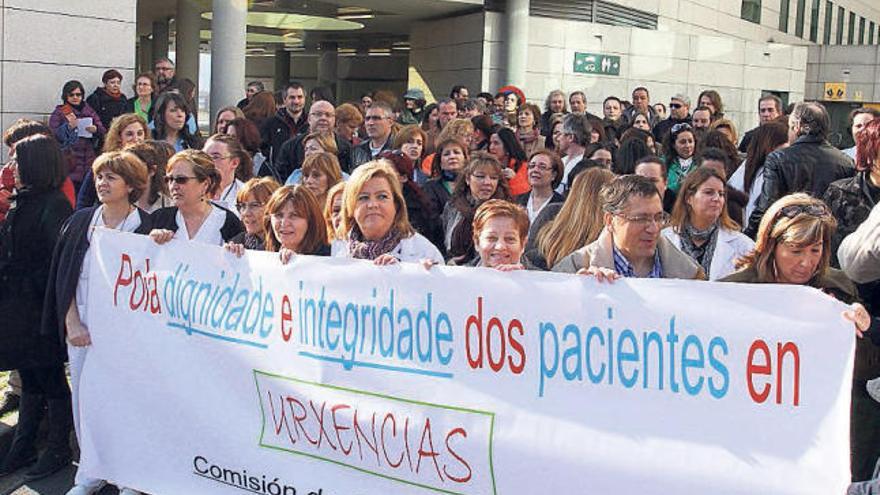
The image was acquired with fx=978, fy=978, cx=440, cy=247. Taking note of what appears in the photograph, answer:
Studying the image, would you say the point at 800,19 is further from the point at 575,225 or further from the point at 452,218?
the point at 575,225

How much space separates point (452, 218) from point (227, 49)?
9.57 m

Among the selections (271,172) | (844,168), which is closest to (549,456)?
(844,168)

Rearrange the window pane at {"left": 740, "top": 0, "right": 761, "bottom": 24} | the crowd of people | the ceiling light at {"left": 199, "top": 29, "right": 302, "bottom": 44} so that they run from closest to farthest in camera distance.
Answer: the crowd of people
the ceiling light at {"left": 199, "top": 29, "right": 302, "bottom": 44}
the window pane at {"left": 740, "top": 0, "right": 761, "bottom": 24}

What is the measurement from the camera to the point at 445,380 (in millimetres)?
3848

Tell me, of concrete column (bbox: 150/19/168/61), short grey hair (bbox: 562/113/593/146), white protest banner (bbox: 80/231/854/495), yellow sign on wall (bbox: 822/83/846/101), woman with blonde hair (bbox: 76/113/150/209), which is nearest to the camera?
white protest banner (bbox: 80/231/854/495)

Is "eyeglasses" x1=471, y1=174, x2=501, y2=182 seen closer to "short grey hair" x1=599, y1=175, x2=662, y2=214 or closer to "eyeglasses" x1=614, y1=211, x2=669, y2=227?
"short grey hair" x1=599, y1=175, x2=662, y2=214

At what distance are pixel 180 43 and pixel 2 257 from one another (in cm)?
1815

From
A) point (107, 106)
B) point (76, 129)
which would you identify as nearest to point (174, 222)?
point (76, 129)

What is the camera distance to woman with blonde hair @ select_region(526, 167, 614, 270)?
4.98 m

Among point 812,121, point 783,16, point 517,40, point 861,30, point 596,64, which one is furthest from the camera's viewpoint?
point 861,30

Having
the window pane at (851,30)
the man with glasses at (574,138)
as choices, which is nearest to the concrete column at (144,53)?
the man with glasses at (574,138)

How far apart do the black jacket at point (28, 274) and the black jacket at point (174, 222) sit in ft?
1.94

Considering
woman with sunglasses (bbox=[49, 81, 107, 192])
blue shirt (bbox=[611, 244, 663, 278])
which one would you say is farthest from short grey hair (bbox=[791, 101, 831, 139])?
woman with sunglasses (bbox=[49, 81, 107, 192])

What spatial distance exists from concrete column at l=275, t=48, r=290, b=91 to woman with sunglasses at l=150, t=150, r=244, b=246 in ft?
103
